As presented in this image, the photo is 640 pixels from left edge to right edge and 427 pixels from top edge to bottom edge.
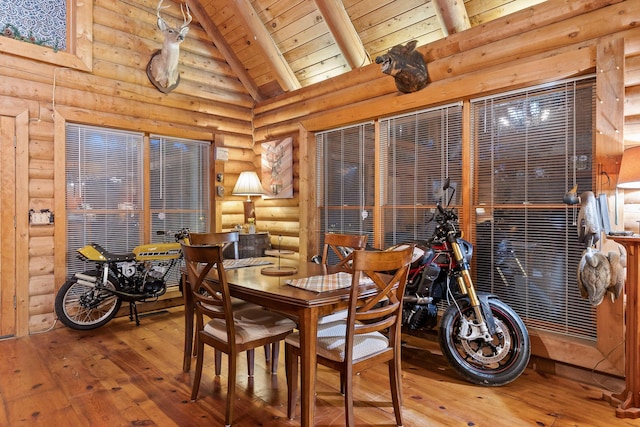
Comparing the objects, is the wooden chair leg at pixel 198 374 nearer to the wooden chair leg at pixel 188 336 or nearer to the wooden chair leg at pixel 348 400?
the wooden chair leg at pixel 188 336

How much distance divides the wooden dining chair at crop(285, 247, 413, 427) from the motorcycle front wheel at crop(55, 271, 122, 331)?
2.73 metres

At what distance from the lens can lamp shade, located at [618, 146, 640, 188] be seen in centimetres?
220

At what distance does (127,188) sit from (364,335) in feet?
11.9

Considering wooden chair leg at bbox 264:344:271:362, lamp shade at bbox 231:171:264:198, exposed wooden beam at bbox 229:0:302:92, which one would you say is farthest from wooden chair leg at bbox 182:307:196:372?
exposed wooden beam at bbox 229:0:302:92

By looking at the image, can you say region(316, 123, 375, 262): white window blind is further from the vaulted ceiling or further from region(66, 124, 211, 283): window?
region(66, 124, 211, 283): window

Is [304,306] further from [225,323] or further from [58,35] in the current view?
[58,35]

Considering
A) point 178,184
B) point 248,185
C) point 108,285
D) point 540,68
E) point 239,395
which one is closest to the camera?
Answer: point 239,395

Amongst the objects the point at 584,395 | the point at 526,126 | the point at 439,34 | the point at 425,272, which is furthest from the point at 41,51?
the point at 584,395

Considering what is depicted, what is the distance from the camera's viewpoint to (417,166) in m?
3.82

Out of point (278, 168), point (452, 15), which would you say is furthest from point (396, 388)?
point (278, 168)

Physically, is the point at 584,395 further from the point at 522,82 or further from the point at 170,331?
the point at 170,331

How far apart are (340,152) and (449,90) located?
61.4 inches

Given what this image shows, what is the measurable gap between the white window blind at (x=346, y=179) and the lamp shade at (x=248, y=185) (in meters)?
0.95

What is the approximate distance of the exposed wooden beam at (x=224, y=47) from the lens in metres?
5.11
